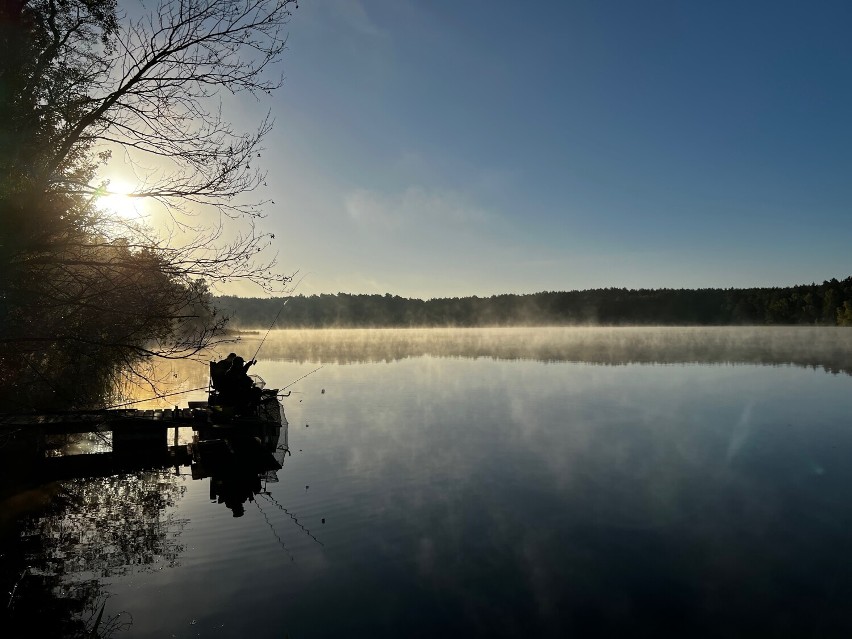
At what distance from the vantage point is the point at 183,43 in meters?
8.70

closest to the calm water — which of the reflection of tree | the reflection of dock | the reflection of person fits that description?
the reflection of tree

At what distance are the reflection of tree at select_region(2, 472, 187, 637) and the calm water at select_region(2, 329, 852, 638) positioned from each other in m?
0.07

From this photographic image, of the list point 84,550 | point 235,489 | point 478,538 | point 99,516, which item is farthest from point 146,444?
point 478,538

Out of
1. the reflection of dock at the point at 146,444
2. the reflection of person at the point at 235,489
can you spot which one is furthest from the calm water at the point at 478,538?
the reflection of dock at the point at 146,444

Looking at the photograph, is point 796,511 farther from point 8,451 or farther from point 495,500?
point 8,451

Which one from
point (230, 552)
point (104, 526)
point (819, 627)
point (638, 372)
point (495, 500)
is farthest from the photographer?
point (638, 372)

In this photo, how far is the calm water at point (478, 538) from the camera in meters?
9.80

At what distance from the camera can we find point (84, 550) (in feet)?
40.7

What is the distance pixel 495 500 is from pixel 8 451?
16.3 metres

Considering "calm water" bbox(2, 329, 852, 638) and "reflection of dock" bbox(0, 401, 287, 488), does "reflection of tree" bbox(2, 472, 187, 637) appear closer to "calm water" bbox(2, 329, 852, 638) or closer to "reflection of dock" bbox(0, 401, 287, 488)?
"calm water" bbox(2, 329, 852, 638)

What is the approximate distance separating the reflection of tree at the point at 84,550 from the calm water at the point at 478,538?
66 mm

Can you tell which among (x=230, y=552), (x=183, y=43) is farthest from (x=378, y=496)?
(x=183, y=43)

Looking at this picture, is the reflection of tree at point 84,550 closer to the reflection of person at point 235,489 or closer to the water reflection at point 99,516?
the water reflection at point 99,516

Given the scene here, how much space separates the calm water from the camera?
980cm
